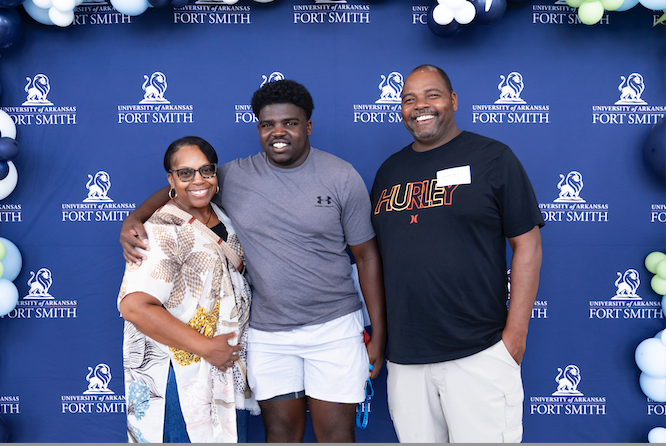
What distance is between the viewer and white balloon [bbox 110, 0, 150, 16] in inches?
78.1

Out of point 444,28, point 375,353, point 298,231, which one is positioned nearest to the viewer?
point 298,231

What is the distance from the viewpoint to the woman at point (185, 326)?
1446 mm

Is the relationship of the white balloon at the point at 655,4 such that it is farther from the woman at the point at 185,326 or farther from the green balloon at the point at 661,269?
the woman at the point at 185,326

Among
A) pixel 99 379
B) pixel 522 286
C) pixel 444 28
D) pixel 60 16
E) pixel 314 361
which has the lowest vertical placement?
pixel 99 379

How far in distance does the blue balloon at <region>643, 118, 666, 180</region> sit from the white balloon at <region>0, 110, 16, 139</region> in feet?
10.8

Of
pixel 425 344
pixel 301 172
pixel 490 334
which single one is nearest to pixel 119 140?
pixel 301 172

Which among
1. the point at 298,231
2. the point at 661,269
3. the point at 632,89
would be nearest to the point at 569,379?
the point at 661,269

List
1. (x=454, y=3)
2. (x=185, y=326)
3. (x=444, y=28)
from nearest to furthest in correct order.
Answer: (x=185, y=326) → (x=454, y=3) → (x=444, y=28)

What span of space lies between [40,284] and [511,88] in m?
2.84

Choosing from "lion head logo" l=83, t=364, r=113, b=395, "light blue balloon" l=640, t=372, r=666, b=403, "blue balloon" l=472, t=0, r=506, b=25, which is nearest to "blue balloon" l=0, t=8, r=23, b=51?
"lion head logo" l=83, t=364, r=113, b=395

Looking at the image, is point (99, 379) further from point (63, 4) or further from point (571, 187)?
point (571, 187)

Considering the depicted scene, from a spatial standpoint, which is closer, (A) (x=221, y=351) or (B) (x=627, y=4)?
(A) (x=221, y=351)

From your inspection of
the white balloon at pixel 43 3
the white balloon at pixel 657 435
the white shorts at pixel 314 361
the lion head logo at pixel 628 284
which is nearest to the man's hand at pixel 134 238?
the white shorts at pixel 314 361

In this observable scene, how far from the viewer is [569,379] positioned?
2229 millimetres
